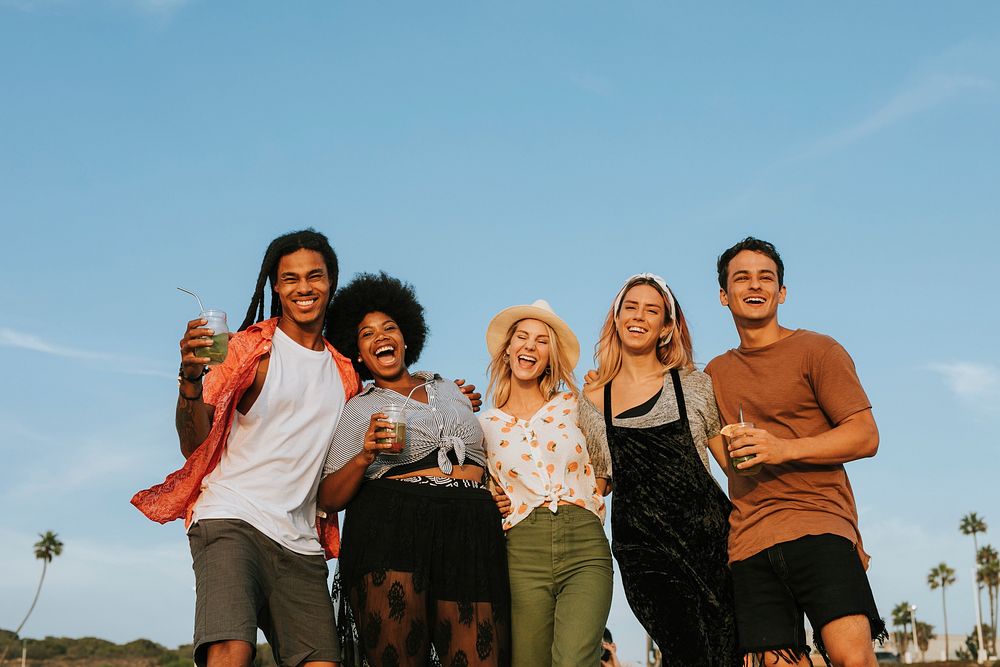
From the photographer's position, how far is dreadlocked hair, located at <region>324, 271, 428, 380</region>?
7207mm

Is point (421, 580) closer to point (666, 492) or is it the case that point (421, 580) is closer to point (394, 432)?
point (394, 432)

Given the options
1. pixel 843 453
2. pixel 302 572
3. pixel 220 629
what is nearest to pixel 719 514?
pixel 843 453

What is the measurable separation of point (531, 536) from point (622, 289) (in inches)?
69.6

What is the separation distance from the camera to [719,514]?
20.1ft

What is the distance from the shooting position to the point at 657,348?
22.6 feet

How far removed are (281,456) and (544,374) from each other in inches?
82.0

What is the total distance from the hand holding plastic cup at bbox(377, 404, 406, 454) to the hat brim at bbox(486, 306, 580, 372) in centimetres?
168

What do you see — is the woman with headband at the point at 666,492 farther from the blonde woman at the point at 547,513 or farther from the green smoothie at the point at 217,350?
the green smoothie at the point at 217,350

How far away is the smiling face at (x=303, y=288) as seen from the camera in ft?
21.4

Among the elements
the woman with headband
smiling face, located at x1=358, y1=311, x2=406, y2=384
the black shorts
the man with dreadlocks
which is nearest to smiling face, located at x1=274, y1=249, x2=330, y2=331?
the man with dreadlocks

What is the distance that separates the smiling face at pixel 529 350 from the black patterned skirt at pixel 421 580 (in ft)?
3.47

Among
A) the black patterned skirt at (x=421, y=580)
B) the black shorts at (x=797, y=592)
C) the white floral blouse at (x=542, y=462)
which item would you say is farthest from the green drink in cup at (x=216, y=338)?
the black shorts at (x=797, y=592)

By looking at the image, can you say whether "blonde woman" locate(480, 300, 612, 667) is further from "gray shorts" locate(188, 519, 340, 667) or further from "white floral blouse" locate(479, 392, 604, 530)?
"gray shorts" locate(188, 519, 340, 667)

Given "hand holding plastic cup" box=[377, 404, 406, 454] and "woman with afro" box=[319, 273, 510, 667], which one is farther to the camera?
"woman with afro" box=[319, 273, 510, 667]
